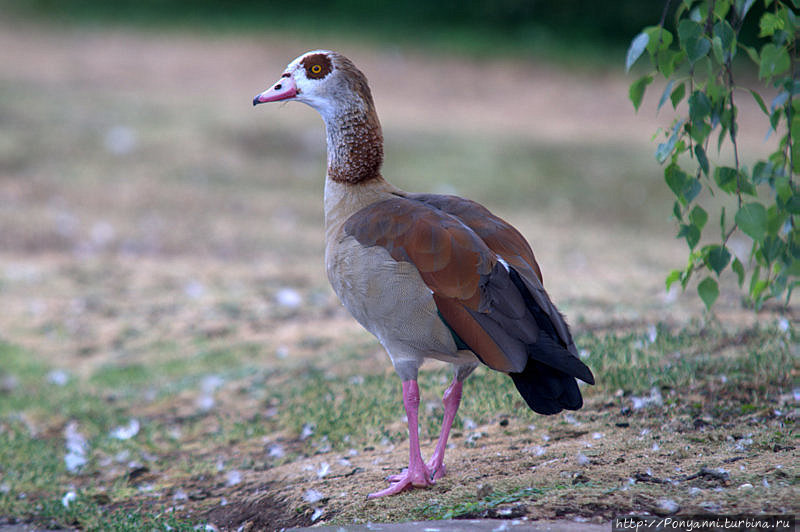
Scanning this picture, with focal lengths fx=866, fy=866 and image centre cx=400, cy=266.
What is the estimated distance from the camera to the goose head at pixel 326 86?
13.7 ft

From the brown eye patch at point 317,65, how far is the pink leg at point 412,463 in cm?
156

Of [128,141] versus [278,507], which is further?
[128,141]

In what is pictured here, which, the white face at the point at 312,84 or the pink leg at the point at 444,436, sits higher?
the white face at the point at 312,84

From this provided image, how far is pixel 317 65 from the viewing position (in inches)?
165

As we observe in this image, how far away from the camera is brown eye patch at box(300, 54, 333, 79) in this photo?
4.19 m

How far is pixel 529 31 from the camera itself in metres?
19.9

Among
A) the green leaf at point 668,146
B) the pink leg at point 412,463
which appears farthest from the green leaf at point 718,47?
the pink leg at point 412,463

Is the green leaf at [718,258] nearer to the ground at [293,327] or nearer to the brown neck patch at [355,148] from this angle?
the ground at [293,327]

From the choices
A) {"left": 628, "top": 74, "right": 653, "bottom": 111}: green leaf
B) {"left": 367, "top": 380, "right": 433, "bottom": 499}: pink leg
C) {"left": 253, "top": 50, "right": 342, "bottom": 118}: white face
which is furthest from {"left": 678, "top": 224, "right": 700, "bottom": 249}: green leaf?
{"left": 253, "top": 50, "right": 342, "bottom": 118}: white face

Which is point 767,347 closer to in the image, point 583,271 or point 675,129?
point 675,129

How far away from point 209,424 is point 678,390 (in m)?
2.93

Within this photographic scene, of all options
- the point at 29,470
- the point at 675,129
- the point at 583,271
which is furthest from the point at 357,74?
the point at 583,271

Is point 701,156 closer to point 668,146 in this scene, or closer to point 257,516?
point 668,146

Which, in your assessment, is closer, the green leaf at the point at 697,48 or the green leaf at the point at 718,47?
the green leaf at the point at 718,47
